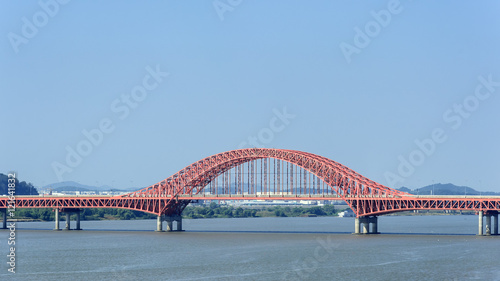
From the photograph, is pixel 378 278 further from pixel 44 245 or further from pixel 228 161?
pixel 228 161

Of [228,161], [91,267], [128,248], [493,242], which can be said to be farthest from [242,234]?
[91,267]

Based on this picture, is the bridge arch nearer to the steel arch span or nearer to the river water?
the steel arch span

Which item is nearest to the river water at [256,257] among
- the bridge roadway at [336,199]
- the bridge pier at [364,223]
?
the bridge pier at [364,223]

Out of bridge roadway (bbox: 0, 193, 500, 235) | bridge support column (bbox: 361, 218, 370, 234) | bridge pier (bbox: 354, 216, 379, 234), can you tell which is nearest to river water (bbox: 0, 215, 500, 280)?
bridge pier (bbox: 354, 216, 379, 234)

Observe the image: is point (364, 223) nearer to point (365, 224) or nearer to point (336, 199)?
point (365, 224)

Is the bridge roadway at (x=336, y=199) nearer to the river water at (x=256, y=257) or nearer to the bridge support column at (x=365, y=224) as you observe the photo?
the bridge support column at (x=365, y=224)

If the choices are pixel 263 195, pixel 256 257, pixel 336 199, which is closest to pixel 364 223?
pixel 336 199

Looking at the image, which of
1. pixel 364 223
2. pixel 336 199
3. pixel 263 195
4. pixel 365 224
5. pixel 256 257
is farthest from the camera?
pixel 263 195

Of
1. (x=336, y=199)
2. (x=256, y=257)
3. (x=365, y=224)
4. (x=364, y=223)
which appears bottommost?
(x=256, y=257)
